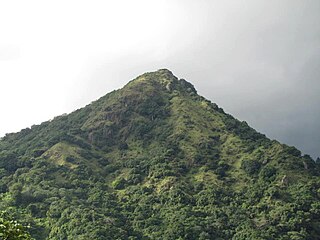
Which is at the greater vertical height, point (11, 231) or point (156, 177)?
point (156, 177)

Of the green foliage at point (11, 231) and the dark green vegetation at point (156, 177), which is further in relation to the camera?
the dark green vegetation at point (156, 177)

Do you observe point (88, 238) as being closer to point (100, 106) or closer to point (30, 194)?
point (30, 194)

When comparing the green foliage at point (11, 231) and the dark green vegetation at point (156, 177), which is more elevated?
the dark green vegetation at point (156, 177)

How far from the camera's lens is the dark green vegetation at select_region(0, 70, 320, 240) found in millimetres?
110938

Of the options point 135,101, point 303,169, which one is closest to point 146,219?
point 303,169

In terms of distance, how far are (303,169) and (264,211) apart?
91.8 feet

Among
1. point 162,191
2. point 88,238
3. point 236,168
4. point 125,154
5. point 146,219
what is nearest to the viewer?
point 88,238

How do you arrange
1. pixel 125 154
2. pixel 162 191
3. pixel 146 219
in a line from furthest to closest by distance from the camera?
pixel 125 154, pixel 162 191, pixel 146 219

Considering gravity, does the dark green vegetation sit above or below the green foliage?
above

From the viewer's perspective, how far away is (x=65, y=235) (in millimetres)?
102688

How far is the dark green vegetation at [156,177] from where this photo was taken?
111 meters

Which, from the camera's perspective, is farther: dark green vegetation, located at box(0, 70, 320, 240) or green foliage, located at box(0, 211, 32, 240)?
dark green vegetation, located at box(0, 70, 320, 240)

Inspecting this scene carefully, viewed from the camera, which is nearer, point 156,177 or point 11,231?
point 11,231

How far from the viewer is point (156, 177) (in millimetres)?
143250
